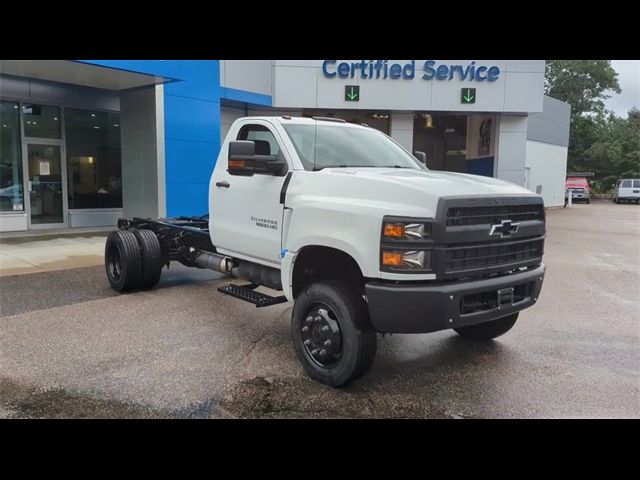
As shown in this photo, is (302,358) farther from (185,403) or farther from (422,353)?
(422,353)

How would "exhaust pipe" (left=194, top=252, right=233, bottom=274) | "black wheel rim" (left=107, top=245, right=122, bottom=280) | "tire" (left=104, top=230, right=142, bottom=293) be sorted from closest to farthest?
"exhaust pipe" (left=194, top=252, right=233, bottom=274) → "tire" (left=104, top=230, right=142, bottom=293) → "black wheel rim" (left=107, top=245, right=122, bottom=280)

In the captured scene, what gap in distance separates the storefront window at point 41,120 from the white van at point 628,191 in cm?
3958

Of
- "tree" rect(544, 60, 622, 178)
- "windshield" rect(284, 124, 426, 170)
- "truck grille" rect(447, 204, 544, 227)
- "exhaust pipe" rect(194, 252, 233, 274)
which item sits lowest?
"exhaust pipe" rect(194, 252, 233, 274)

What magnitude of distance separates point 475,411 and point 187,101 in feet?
41.0

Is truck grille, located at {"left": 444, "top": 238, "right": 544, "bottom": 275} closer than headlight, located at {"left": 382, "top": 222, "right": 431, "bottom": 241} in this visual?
No

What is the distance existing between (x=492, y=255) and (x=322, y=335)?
1530 millimetres

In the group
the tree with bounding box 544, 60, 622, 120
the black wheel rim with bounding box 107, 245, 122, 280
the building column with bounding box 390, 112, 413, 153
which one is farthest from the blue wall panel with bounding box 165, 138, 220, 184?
the tree with bounding box 544, 60, 622, 120

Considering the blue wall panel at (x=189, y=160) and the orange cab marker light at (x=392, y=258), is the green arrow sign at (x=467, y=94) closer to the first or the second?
the blue wall panel at (x=189, y=160)

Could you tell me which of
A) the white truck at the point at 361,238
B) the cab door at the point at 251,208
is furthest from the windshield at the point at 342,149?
the cab door at the point at 251,208

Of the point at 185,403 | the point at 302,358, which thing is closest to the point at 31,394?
the point at 185,403

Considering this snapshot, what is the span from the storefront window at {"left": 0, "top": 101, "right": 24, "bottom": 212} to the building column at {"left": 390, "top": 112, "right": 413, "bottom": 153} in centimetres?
1270

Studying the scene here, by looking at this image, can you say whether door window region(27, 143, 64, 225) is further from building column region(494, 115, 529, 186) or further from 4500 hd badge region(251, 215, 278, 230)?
building column region(494, 115, 529, 186)

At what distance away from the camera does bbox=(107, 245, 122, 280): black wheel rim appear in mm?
7801

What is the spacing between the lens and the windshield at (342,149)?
518 centimetres
